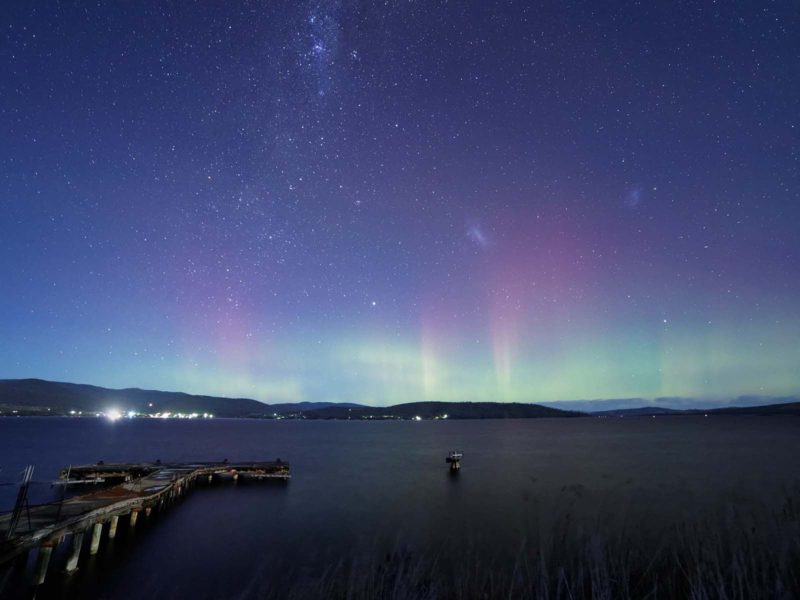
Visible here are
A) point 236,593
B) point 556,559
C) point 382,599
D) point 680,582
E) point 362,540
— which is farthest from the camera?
point 362,540

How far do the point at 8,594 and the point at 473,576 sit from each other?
2351cm

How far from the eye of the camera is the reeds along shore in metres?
19.9

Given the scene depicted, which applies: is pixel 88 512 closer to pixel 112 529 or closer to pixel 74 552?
pixel 74 552

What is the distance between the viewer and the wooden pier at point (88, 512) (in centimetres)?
2197

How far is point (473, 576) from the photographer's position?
25641 millimetres

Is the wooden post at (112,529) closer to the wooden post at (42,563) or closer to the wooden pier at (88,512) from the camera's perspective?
the wooden pier at (88,512)

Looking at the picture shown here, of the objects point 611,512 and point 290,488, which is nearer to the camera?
point 611,512

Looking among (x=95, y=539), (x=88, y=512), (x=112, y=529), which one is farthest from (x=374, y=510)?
(x=88, y=512)

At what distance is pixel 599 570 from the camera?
76.9ft

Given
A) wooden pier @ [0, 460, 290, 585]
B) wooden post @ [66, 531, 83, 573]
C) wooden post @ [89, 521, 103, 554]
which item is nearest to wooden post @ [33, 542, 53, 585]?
wooden pier @ [0, 460, 290, 585]

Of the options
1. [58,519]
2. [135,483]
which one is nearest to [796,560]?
[58,519]

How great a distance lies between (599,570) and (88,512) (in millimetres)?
28101

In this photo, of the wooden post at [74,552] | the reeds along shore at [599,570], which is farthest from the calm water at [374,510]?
the reeds along shore at [599,570]

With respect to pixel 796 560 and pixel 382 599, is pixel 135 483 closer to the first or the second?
pixel 382 599
